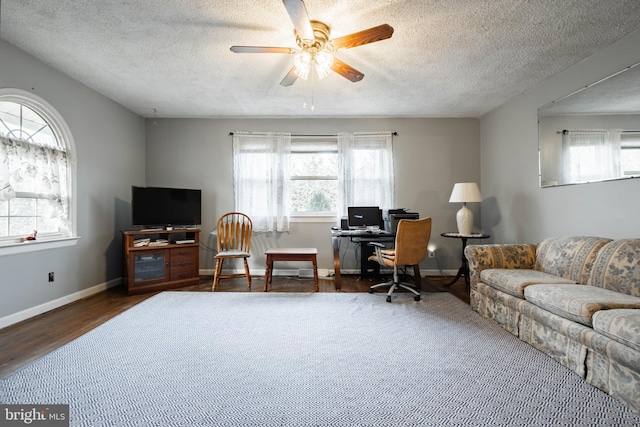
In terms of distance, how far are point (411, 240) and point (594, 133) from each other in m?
1.87

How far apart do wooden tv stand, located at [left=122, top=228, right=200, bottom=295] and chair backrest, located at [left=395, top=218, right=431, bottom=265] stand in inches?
106

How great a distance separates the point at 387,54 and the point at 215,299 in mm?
3077

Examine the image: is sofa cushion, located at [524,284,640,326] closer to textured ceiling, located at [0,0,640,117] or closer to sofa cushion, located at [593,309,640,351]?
sofa cushion, located at [593,309,640,351]

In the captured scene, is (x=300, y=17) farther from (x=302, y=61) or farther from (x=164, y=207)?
(x=164, y=207)

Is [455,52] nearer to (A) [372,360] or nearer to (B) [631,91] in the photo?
(B) [631,91]

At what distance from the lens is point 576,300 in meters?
1.67

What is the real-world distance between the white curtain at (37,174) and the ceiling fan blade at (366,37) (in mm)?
2949

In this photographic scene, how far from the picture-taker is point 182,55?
2568 millimetres

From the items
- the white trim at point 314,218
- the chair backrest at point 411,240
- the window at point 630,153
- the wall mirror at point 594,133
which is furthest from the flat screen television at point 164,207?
the window at point 630,153

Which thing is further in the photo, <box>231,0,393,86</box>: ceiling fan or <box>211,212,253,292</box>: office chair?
<box>211,212,253,292</box>: office chair

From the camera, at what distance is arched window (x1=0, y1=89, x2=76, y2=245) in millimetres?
2426

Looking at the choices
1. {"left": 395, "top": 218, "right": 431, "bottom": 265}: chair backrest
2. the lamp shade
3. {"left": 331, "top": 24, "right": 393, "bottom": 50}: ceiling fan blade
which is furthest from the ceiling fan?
the lamp shade

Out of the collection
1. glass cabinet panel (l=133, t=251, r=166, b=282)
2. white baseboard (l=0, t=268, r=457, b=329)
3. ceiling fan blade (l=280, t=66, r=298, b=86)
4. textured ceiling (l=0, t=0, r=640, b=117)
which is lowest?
white baseboard (l=0, t=268, r=457, b=329)

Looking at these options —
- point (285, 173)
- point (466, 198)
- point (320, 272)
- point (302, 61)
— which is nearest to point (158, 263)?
point (285, 173)
